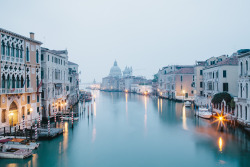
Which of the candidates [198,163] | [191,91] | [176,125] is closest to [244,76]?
[176,125]

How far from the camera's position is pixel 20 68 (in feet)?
61.7

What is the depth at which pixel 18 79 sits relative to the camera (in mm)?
18594

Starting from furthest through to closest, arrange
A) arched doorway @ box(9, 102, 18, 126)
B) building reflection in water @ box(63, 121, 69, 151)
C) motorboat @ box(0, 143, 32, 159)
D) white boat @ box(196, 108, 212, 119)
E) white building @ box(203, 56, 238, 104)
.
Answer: white building @ box(203, 56, 238, 104)
white boat @ box(196, 108, 212, 119)
arched doorway @ box(9, 102, 18, 126)
building reflection in water @ box(63, 121, 69, 151)
motorboat @ box(0, 143, 32, 159)

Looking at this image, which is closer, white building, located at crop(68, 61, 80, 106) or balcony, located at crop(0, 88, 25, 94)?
balcony, located at crop(0, 88, 25, 94)

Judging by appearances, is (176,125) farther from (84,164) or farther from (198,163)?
(84,164)

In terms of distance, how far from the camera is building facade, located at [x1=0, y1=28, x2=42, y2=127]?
16.8m

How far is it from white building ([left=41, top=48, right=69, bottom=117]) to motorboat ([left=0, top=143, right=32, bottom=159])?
23.3 feet

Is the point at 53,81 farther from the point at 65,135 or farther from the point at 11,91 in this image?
the point at 11,91

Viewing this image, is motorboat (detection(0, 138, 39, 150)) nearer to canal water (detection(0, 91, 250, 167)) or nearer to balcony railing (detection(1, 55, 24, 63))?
canal water (detection(0, 91, 250, 167))

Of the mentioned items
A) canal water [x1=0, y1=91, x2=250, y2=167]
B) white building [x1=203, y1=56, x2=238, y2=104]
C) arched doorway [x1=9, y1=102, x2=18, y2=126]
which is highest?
white building [x1=203, y1=56, x2=238, y2=104]

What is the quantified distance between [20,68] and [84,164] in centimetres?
1025

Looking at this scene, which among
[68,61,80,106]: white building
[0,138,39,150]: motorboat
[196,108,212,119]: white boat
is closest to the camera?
[0,138,39,150]: motorboat

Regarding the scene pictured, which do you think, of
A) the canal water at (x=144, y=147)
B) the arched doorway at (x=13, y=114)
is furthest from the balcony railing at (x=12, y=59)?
the canal water at (x=144, y=147)

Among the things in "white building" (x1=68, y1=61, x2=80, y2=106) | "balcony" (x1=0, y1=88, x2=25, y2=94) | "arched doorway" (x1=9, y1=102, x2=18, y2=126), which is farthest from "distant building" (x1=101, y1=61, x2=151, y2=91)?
"arched doorway" (x1=9, y1=102, x2=18, y2=126)
